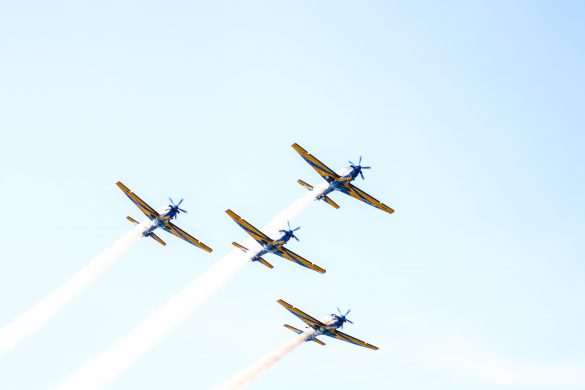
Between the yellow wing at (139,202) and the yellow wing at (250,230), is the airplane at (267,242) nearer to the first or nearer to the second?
the yellow wing at (250,230)

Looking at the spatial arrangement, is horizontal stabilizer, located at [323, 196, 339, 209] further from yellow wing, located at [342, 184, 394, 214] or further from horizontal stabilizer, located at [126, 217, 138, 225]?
horizontal stabilizer, located at [126, 217, 138, 225]

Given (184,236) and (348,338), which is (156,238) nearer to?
(184,236)

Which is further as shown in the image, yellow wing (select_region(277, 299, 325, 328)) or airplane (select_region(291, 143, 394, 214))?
yellow wing (select_region(277, 299, 325, 328))

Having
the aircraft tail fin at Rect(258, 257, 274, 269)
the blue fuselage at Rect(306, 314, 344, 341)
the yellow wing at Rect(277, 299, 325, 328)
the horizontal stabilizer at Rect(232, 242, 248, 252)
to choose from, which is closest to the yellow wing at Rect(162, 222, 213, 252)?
the horizontal stabilizer at Rect(232, 242, 248, 252)

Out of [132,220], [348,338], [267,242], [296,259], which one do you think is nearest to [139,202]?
[132,220]

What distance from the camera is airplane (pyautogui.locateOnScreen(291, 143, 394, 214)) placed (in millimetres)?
122625

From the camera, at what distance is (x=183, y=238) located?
5177 inches

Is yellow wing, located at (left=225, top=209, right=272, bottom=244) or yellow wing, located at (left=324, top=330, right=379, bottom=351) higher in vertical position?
yellow wing, located at (left=324, top=330, right=379, bottom=351)

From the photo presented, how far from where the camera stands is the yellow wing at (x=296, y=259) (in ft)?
418

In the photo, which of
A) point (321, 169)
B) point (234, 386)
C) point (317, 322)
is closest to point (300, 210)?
point (321, 169)

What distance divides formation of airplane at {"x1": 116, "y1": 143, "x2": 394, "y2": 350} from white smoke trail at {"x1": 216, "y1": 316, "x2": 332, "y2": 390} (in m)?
0.75

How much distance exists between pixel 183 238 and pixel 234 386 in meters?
25.4

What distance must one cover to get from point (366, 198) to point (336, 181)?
6.76m

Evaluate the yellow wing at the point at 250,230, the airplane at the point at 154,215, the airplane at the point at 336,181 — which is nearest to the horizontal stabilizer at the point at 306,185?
the airplane at the point at 336,181
